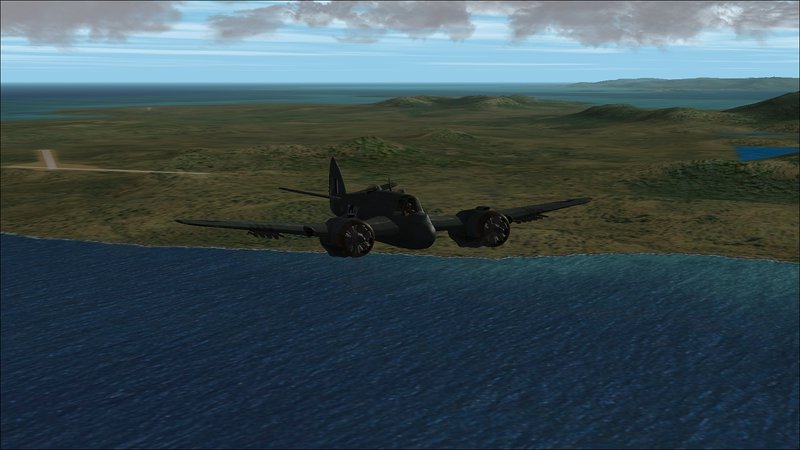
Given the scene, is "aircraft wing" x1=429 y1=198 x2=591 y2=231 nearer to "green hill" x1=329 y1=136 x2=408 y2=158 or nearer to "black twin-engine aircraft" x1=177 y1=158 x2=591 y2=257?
"black twin-engine aircraft" x1=177 y1=158 x2=591 y2=257

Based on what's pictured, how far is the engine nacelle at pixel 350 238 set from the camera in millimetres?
20859

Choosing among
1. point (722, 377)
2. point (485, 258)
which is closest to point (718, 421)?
point (722, 377)

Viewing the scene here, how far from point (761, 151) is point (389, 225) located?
193 m

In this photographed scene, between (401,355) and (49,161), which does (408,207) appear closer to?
(401,355)

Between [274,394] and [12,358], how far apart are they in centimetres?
2557

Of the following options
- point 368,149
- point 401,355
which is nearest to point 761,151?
point 368,149

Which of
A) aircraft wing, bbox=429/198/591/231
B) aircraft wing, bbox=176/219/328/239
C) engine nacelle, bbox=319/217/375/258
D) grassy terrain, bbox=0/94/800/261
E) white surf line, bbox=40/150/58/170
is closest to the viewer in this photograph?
aircraft wing, bbox=176/219/328/239

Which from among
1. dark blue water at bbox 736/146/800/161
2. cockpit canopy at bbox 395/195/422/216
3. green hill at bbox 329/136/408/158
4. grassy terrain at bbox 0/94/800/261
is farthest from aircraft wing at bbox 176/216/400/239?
dark blue water at bbox 736/146/800/161

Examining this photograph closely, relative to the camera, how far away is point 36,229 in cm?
11525

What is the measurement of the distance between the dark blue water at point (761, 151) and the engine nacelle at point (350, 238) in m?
173

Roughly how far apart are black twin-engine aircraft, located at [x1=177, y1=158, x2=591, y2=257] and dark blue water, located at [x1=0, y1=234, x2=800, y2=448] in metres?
35.7

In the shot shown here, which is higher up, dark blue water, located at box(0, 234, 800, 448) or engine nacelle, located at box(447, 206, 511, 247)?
engine nacelle, located at box(447, 206, 511, 247)

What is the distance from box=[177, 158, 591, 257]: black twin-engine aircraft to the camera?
21.0m

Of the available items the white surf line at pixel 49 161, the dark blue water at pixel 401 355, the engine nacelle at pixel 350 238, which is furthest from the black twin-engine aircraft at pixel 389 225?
the white surf line at pixel 49 161
